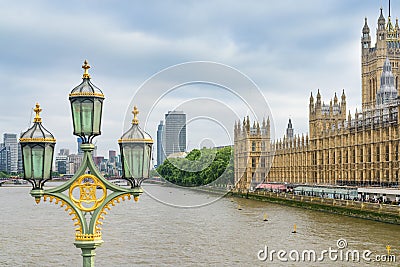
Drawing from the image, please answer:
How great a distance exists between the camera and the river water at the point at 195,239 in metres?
23.5

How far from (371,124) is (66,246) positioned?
35299 millimetres

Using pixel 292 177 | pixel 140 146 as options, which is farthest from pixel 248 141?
pixel 140 146

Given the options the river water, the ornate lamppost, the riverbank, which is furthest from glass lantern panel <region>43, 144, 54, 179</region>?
A: the riverbank

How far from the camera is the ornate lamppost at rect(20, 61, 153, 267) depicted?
19.5 feet

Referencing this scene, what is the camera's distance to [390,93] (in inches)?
2928

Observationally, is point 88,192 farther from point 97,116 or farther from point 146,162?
point 97,116

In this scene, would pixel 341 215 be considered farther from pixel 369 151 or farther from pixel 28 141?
pixel 28 141

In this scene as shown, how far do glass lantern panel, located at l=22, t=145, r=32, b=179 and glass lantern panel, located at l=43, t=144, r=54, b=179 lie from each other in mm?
156

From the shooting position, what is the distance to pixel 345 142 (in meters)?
60.0

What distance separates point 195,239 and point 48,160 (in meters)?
24.5

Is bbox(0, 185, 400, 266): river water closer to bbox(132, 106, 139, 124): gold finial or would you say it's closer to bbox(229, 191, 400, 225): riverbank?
bbox(229, 191, 400, 225): riverbank

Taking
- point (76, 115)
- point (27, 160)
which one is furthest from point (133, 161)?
point (27, 160)

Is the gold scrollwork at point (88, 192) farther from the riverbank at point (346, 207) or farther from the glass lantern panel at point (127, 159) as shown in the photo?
the riverbank at point (346, 207)

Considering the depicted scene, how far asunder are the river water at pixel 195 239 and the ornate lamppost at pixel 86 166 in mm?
13210
